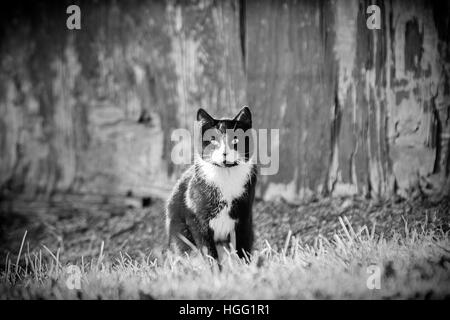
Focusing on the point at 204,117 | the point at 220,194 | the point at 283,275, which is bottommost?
the point at 283,275

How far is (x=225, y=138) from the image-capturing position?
279cm

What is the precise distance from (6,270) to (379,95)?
2.27 metres

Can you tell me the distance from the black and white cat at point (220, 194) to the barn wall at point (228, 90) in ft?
2.30

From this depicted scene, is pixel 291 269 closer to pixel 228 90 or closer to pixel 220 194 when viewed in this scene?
pixel 220 194

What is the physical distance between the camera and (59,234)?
3.72 metres

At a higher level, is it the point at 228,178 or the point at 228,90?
the point at 228,90

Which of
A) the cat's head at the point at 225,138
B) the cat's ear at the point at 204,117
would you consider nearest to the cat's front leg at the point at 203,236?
the cat's head at the point at 225,138

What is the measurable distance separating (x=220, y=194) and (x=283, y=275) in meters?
0.50

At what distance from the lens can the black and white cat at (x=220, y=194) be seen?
111 inches

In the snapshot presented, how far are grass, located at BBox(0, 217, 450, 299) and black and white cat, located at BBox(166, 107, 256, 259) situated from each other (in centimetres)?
9

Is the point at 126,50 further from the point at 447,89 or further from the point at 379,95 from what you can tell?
the point at 447,89

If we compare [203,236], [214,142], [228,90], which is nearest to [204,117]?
[214,142]

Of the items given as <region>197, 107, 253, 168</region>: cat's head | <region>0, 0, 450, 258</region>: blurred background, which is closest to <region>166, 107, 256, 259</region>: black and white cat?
<region>197, 107, 253, 168</region>: cat's head
